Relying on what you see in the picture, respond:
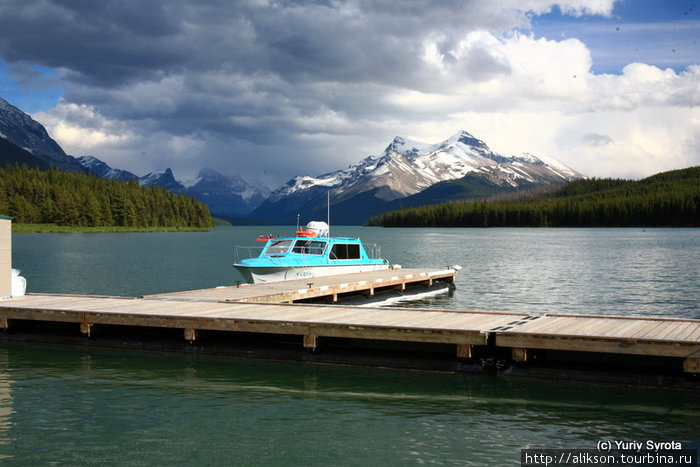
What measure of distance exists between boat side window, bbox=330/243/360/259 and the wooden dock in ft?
41.0

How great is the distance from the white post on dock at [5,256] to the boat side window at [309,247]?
596 inches

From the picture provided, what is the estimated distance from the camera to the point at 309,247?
35594mm

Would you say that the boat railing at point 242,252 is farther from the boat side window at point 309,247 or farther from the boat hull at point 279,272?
the boat side window at point 309,247

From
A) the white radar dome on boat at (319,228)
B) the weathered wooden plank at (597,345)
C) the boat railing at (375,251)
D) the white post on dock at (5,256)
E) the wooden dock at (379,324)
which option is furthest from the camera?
the boat railing at (375,251)

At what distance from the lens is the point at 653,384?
48.4 feet

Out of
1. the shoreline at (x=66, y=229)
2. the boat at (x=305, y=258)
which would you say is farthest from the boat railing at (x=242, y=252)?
the shoreline at (x=66, y=229)

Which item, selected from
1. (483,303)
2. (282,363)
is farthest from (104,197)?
(282,363)

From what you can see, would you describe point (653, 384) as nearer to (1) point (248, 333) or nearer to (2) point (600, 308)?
(1) point (248, 333)

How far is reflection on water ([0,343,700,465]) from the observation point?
11141 mm

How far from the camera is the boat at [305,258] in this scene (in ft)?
109

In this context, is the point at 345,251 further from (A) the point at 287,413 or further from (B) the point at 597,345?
(A) the point at 287,413

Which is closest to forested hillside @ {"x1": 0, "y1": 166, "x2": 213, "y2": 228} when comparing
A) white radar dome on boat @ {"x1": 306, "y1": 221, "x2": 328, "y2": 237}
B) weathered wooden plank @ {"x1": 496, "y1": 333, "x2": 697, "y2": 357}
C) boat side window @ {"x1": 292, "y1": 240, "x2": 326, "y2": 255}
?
white radar dome on boat @ {"x1": 306, "y1": 221, "x2": 328, "y2": 237}

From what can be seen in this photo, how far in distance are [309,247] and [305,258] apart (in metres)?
1.03

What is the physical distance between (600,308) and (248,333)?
20.0m
